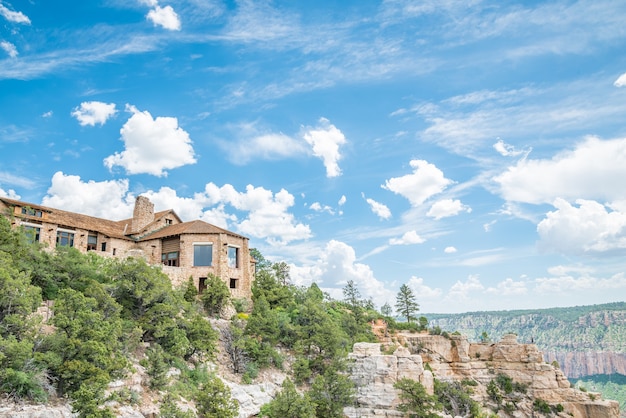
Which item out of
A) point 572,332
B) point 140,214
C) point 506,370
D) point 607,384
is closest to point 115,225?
point 140,214

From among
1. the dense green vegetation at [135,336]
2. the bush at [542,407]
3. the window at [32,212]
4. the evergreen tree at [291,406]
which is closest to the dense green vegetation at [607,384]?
the bush at [542,407]

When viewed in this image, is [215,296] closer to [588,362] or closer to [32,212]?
[32,212]

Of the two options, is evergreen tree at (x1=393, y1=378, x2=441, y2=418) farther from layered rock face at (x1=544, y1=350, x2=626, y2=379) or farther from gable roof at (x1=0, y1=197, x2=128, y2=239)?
layered rock face at (x1=544, y1=350, x2=626, y2=379)

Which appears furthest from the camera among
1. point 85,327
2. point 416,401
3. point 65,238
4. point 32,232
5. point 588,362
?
point 588,362

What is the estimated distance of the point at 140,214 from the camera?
3944 cm

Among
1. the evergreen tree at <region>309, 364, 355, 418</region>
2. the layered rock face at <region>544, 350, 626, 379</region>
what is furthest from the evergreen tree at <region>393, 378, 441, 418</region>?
the layered rock face at <region>544, 350, 626, 379</region>

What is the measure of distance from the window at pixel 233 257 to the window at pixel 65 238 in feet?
38.3

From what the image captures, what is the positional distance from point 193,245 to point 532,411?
37.6 metres

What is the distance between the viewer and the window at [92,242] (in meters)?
35.5

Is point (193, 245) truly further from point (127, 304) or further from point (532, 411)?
point (532, 411)

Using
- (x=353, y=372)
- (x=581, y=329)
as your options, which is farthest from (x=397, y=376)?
(x=581, y=329)

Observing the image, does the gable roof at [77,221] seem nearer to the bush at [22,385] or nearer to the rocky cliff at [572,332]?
the bush at [22,385]

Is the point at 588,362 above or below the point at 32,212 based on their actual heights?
below

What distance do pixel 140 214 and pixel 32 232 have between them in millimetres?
10191
